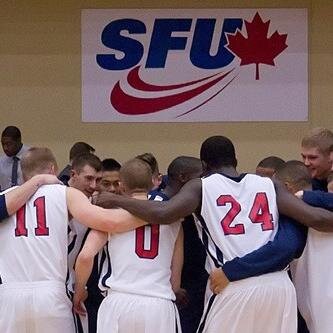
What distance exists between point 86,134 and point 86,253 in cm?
640

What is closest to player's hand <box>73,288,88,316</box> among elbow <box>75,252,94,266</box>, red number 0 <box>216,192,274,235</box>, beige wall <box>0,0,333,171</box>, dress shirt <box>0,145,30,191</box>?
elbow <box>75,252,94,266</box>

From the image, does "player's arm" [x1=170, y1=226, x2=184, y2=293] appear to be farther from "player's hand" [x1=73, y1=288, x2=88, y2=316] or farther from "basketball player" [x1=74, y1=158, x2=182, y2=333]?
"player's hand" [x1=73, y1=288, x2=88, y2=316]

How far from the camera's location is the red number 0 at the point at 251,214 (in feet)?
17.1

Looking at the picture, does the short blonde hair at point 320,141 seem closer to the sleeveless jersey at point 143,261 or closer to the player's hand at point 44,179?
the sleeveless jersey at point 143,261

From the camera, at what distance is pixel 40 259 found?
5324 mm

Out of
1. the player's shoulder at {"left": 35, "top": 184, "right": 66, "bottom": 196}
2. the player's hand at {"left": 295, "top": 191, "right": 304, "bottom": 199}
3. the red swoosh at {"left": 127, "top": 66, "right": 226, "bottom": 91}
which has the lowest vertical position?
the player's hand at {"left": 295, "top": 191, "right": 304, "bottom": 199}

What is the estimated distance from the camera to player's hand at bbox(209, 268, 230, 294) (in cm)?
519

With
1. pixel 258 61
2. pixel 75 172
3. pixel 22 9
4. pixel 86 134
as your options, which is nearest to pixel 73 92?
pixel 86 134

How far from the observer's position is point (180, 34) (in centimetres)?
1141


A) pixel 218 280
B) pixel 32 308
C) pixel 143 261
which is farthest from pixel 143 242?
pixel 32 308

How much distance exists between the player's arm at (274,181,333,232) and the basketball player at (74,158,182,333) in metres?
0.65

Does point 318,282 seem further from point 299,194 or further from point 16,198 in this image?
point 16,198

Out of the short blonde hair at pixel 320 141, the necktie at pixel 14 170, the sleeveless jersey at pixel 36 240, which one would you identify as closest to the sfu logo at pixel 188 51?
the necktie at pixel 14 170

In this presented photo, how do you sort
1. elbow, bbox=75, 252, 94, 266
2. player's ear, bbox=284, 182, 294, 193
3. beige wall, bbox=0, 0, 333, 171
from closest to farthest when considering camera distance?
elbow, bbox=75, 252, 94, 266, player's ear, bbox=284, 182, 294, 193, beige wall, bbox=0, 0, 333, 171
